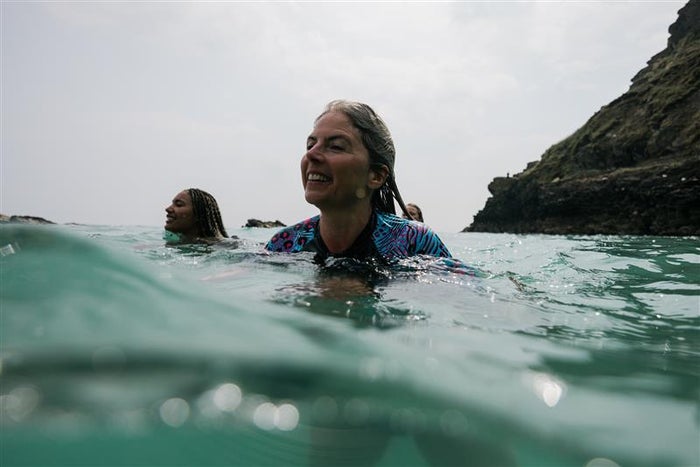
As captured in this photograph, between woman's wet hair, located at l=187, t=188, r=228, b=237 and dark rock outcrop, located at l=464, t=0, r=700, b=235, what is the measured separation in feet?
80.6

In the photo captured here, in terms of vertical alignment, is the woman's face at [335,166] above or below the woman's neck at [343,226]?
above

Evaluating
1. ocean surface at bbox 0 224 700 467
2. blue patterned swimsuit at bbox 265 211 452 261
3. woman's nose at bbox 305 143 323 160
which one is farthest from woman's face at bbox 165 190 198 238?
ocean surface at bbox 0 224 700 467

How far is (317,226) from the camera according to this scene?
399 cm

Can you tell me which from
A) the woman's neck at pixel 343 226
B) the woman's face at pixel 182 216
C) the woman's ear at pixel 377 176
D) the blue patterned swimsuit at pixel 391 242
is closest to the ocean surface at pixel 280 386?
the blue patterned swimsuit at pixel 391 242

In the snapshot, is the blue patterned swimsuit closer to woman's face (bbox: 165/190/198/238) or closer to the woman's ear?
the woman's ear

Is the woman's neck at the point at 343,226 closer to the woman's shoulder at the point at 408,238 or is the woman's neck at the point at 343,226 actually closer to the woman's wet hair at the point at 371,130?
the woman's shoulder at the point at 408,238

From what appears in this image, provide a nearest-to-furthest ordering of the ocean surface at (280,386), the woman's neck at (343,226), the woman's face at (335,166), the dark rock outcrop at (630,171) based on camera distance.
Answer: the ocean surface at (280,386) → the woman's face at (335,166) → the woman's neck at (343,226) → the dark rock outcrop at (630,171)

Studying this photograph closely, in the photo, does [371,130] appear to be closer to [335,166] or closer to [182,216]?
[335,166]

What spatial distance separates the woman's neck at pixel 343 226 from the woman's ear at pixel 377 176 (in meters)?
0.21

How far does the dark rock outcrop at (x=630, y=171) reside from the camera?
84.2 ft

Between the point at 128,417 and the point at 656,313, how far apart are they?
9.29 ft

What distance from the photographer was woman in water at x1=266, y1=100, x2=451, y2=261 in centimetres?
346

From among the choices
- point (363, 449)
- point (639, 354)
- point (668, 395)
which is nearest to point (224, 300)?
point (363, 449)

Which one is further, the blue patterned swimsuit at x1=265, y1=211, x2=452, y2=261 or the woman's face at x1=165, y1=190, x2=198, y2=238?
the woman's face at x1=165, y1=190, x2=198, y2=238
